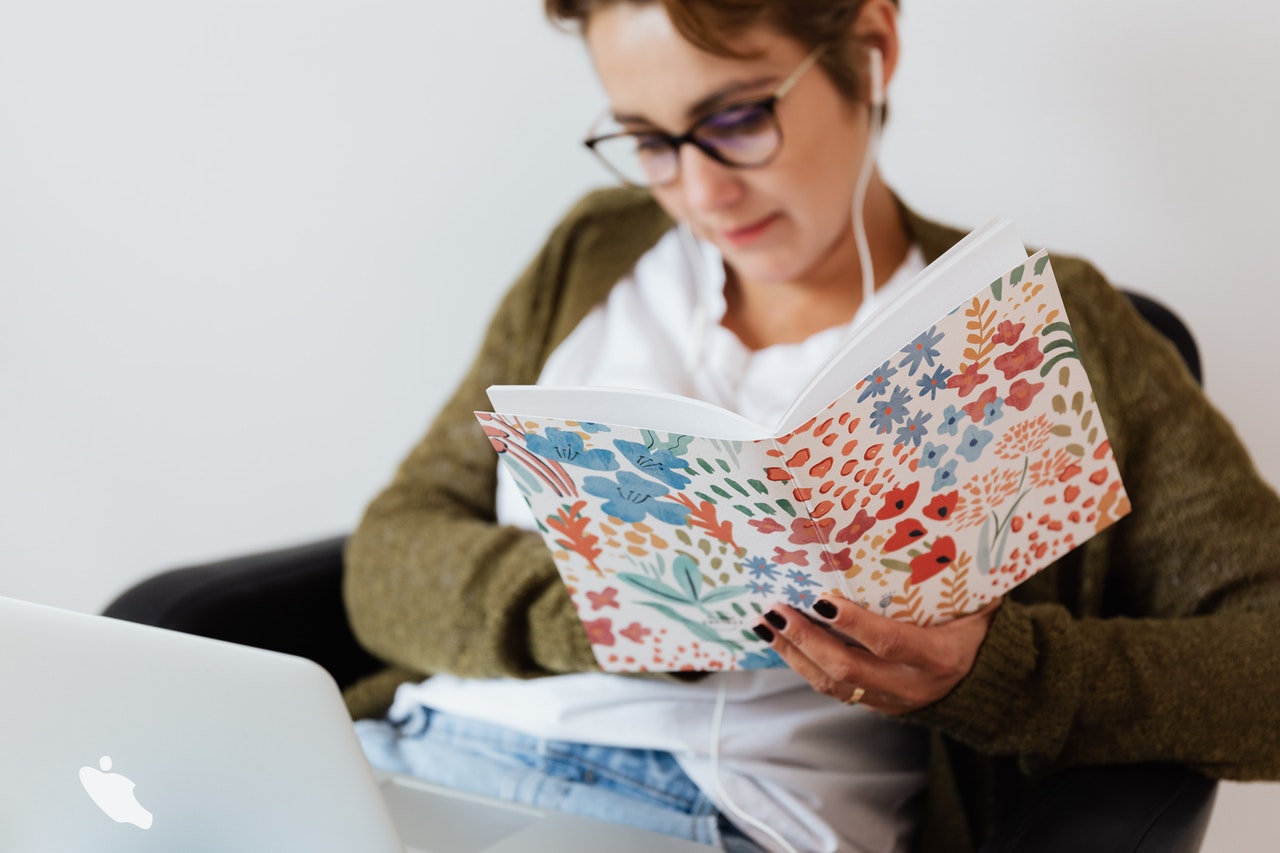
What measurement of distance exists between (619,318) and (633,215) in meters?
0.18

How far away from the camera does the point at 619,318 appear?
4.30 feet

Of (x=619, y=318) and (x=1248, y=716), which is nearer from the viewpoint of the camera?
(x=1248, y=716)

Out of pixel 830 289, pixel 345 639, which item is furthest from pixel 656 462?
pixel 345 639

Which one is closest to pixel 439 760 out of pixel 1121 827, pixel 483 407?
pixel 483 407

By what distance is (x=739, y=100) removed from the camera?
1.10 metres

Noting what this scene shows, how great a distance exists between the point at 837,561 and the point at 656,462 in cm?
14

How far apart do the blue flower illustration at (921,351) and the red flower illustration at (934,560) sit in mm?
151

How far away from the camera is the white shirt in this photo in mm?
1070

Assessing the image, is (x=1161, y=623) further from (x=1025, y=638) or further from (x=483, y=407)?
(x=483, y=407)

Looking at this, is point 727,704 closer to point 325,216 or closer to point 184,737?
point 184,737

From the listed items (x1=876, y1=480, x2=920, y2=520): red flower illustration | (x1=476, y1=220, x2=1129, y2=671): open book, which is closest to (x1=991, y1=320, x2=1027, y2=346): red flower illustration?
(x1=476, y1=220, x2=1129, y2=671): open book

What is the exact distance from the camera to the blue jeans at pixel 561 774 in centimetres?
105

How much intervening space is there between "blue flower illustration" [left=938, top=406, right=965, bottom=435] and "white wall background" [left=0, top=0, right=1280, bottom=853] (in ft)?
2.39

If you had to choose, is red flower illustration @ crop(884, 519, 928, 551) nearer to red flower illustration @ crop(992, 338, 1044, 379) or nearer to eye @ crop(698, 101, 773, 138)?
red flower illustration @ crop(992, 338, 1044, 379)
